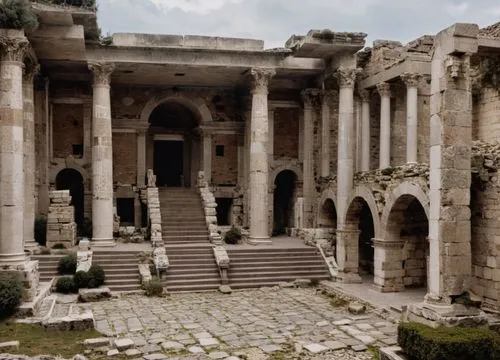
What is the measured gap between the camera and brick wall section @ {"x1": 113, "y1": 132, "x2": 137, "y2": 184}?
29875 millimetres

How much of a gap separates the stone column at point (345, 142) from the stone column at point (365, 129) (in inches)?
88.6

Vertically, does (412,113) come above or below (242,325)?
above

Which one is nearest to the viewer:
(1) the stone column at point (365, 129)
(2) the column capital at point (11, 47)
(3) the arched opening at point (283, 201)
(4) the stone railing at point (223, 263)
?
(2) the column capital at point (11, 47)

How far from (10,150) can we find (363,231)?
1571 centimetres

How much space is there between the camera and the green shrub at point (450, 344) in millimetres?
12219

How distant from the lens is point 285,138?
30859mm

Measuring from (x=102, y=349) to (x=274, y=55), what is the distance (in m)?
15.9

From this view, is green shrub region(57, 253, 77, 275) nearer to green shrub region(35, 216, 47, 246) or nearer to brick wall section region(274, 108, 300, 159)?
green shrub region(35, 216, 47, 246)

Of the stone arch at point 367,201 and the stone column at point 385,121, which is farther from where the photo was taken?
the stone column at point 385,121

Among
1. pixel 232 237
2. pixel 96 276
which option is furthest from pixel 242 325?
pixel 232 237

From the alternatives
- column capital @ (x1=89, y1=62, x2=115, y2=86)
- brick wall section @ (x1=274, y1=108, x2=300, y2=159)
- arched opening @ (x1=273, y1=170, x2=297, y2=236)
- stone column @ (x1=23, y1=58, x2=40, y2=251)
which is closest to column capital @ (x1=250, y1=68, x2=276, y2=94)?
brick wall section @ (x1=274, y1=108, x2=300, y2=159)

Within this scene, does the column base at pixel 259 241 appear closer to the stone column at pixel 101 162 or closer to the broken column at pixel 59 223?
the stone column at pixel 101 162

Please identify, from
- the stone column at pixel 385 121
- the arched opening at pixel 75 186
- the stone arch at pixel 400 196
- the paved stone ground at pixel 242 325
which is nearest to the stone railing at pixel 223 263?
the paved stone ground at pixel 242 325

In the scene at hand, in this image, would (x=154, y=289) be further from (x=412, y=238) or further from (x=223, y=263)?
(x=412, y=238)
